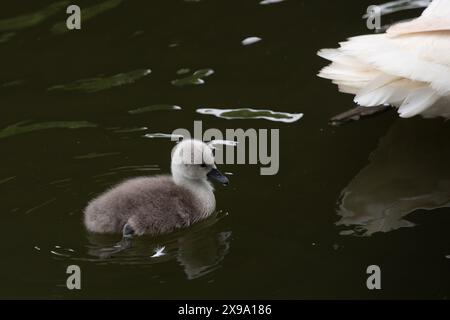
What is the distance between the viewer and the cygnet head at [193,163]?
5.35 meters

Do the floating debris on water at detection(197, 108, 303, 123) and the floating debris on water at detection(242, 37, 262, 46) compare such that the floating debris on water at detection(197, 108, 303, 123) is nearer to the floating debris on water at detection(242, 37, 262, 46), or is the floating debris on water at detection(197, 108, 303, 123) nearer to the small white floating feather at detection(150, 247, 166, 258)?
the floating debris on water at detection(242, 37, 262, 46)

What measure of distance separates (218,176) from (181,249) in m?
0.47

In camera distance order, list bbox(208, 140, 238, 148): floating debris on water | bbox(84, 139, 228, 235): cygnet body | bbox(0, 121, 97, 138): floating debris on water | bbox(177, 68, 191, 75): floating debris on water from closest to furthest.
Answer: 1. bbox(84, 139, 228, 235): cygnet body
2. bbox(208, 140, 238, 148): floating debris on water
3. bbox(0, 121, 97, 138): floating debris on water
4. bbox(177, 68, 191, 75): floating debris on water

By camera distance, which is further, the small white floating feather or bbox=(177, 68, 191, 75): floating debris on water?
bbox=(177, 68, 191, 75): floating debris on water

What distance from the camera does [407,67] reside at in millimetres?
5500

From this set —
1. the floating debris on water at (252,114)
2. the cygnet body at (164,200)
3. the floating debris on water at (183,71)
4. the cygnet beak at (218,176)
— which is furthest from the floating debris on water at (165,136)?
the floating debris on water at (183,71)

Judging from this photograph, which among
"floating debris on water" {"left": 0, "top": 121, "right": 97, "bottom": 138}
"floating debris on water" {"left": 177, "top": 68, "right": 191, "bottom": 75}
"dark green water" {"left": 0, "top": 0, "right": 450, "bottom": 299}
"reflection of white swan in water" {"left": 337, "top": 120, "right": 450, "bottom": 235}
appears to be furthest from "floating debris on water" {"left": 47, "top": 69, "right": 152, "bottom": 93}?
"reflection of white swan in water" {"left": 337, "top": 120, "right": 450, "bottom": 235}

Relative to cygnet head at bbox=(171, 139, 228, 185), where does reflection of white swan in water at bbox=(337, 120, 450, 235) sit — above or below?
below

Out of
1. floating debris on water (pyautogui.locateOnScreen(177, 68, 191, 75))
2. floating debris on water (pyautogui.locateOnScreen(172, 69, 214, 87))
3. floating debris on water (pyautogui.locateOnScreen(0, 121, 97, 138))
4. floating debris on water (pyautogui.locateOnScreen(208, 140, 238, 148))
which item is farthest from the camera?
floating debris on water (pyautogui.locateOnScreen(177, 68, 191, 75))

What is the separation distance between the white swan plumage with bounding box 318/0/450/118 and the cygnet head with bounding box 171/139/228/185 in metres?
0.81

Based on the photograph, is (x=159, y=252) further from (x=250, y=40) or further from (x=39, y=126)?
(x=250, y=40)

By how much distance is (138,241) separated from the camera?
5.16 metres

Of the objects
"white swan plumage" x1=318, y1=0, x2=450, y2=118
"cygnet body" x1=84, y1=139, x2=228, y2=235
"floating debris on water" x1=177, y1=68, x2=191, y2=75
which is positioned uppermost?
"white swan plumage" x1=318, y1=0, x2=450, y2=118

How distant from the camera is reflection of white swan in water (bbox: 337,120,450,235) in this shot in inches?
210
